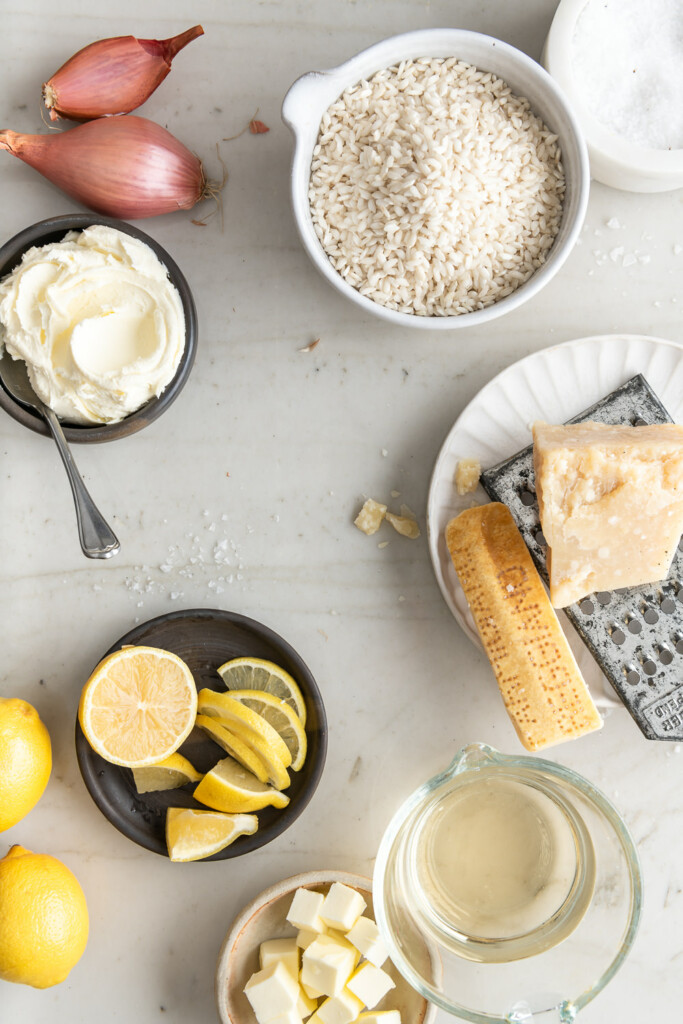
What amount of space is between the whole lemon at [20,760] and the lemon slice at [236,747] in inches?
7.0

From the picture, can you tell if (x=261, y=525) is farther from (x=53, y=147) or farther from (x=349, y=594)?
(x=53, y=147)

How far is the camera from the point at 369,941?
88cm

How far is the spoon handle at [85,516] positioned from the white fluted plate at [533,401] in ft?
1.18

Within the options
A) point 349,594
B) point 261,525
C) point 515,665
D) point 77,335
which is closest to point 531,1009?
point 515,665

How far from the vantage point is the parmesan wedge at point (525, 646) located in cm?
85

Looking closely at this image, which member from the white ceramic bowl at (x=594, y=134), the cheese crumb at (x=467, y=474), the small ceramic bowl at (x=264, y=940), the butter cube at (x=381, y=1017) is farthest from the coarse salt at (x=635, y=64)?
the butter cube at (x=381, y=1017)

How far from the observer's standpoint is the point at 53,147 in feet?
2.92

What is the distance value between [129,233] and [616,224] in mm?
576

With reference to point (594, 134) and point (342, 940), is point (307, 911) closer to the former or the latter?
point (342, 940)

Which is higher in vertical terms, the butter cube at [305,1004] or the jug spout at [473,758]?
→ the jug spout at [473,758]

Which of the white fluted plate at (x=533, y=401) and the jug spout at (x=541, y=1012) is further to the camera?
the white fluted plate at (x=533, y=401)

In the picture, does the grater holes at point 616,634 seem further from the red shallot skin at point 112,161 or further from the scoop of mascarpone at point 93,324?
the red shallot skin at point 112,161

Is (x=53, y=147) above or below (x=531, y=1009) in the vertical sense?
above

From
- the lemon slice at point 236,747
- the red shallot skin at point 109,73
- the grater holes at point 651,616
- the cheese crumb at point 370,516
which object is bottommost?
the lemon slice at point 236,747
